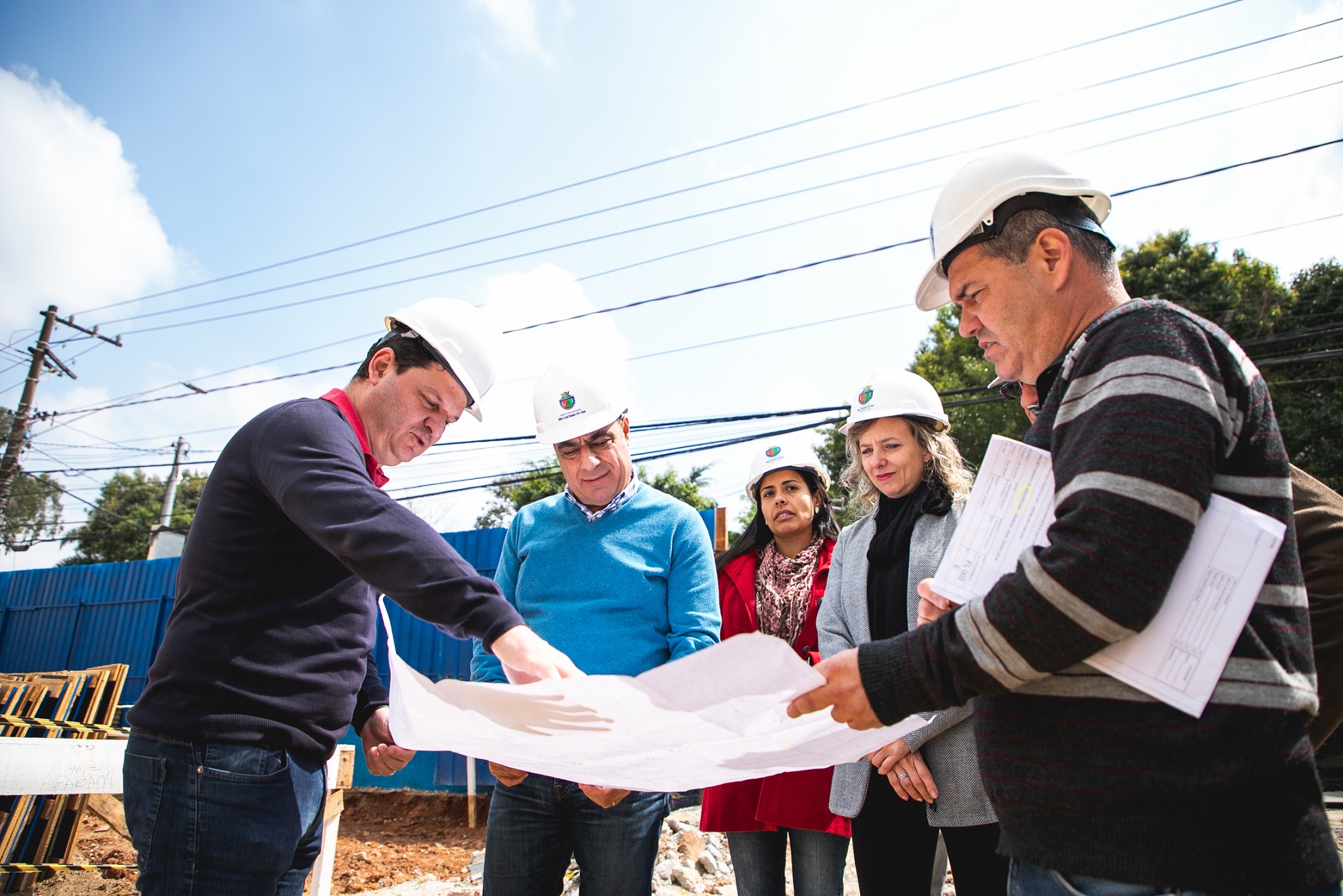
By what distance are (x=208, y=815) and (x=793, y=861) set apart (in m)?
1.80

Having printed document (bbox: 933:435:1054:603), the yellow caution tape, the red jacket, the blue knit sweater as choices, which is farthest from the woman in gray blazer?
the yellow caution tape

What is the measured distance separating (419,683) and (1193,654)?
125 centimetres

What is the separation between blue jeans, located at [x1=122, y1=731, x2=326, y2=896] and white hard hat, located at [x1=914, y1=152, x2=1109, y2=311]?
1.86 metres

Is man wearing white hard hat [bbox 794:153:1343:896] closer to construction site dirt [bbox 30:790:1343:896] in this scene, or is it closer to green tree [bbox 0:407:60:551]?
construction site dirt [bbox 30:790:1343:896]

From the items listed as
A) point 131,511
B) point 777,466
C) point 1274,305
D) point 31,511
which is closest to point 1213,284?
point 1274,305

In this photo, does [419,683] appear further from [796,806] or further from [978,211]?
[796,806]

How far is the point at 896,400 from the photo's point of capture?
304cm

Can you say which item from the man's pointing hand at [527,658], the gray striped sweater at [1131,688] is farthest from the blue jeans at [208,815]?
the gray striped sweater at [1131,688]

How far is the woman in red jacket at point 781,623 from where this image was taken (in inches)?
103

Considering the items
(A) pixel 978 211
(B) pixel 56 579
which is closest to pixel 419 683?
(A) pixel 978 211

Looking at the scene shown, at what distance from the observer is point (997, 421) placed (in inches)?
771

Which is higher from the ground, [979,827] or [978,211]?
[978,211]

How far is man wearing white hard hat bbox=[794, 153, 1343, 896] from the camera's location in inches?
39.8

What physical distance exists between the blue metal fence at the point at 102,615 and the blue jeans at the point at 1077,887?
27.5 ft
